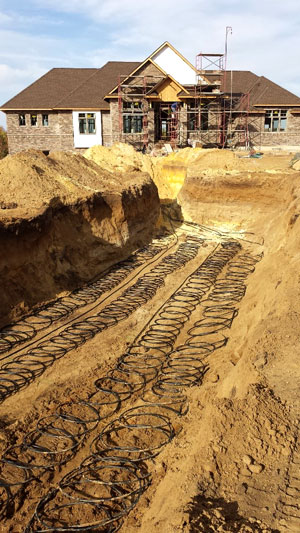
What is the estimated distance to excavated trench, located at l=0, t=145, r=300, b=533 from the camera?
15.0 ft

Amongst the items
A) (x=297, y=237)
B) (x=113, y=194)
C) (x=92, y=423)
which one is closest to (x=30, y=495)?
(x=92, y=423)

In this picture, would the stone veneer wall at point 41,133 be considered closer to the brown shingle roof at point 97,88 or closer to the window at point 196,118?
the brown shingle roof at point 97,88

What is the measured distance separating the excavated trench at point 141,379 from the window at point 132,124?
18.5 meters

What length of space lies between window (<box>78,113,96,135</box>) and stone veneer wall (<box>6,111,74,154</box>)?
0.82 metres

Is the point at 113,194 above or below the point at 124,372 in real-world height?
above

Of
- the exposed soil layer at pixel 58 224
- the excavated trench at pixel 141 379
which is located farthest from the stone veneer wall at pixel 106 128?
the excavated trench at pixel 141 379

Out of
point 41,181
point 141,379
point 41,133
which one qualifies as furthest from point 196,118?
point 141,379

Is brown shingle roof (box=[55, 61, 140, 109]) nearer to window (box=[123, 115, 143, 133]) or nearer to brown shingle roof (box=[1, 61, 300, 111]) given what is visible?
brown shingle roof (box=[1, 61, 300, 111])

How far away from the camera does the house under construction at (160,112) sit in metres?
33.0

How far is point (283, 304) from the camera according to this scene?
7625mm

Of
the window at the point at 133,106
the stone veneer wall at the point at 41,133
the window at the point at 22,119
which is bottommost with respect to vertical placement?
the stone veneer wall at the point at 41,133

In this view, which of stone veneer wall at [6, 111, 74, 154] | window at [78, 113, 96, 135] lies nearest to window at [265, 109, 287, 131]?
window at [78, 113, 96, 135]

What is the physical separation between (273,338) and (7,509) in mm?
4381

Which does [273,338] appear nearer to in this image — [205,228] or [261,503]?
[261,503]
